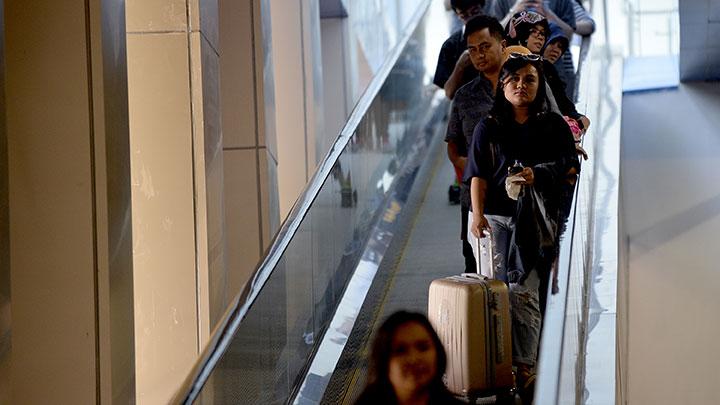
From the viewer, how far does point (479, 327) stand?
595cm

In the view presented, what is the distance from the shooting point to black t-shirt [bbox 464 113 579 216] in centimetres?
638

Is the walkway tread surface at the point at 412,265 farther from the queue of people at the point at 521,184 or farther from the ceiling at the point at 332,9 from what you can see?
the ceiling at the point at 332,9

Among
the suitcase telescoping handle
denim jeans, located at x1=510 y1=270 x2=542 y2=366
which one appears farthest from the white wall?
denim jeans, located at x1=510 y1=270 x2=542 y2=366

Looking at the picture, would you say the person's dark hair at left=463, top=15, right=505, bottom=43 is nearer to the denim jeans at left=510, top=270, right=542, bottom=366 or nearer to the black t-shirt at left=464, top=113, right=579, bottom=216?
the black t-shirt at left=464, top=113, right=579, bottom=216

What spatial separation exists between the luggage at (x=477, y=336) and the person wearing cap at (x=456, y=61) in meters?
2.48

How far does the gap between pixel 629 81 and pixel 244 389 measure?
9.77 metres

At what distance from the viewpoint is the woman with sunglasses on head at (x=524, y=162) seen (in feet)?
20.5

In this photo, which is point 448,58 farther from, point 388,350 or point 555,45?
point 388,350

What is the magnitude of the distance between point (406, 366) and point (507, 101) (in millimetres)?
2688

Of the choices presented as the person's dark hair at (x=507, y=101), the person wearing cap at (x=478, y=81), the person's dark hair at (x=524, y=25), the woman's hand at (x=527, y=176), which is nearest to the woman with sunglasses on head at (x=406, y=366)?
the woman's hand at (x=527, y=176)

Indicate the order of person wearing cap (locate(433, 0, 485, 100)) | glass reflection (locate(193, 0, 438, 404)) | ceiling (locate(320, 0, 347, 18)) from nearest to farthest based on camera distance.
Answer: glass reflection (locate(193, 0, 438, 404)) < person wearing cap (locate(433, 0, 485, 100)) < ceiling (locate(320, 0, 347, 18))

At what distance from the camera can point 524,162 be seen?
636cm

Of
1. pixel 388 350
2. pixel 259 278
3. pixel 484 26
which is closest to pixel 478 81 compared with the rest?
pixel 484 26

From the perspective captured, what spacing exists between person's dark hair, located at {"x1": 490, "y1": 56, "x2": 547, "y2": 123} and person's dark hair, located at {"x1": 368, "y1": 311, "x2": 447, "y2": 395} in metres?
2.44
